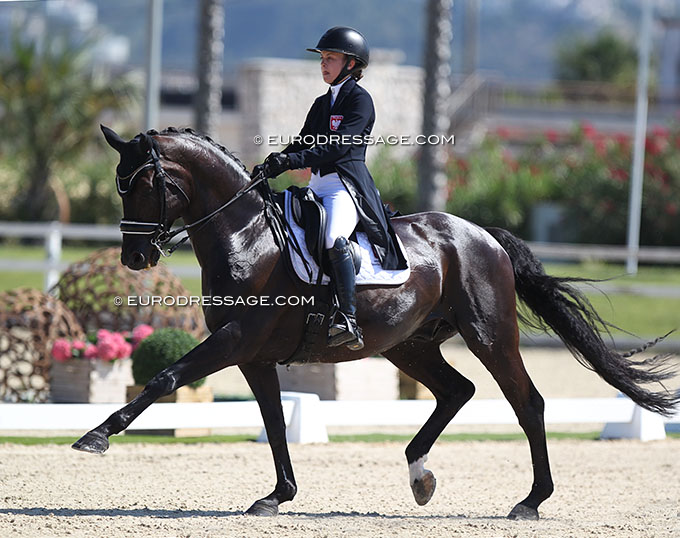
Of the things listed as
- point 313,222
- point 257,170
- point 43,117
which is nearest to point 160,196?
point 257,170

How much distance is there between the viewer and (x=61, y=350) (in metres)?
8.98

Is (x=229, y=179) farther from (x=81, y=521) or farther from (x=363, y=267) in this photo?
(x=81, y=521)

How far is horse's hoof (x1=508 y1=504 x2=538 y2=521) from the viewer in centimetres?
593

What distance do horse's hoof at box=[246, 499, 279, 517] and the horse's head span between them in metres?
1.37

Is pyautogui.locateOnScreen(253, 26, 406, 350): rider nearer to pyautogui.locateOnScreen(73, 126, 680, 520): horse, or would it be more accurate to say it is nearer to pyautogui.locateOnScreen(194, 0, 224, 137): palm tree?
pyautogui.locateOnScreen(73, 126, 680, 520): horse

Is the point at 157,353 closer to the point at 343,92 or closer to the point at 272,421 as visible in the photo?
the point at 272,421

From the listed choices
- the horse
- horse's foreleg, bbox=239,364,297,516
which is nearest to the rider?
the horse

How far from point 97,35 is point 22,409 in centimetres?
2279

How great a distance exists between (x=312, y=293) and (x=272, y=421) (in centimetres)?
72

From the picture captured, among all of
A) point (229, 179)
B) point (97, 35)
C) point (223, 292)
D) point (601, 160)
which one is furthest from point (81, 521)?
point (97, 35)

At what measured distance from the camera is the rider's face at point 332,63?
5793 millimetres

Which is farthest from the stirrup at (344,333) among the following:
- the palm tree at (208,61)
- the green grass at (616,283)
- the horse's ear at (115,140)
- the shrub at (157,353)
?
the palm tree at (208,61)

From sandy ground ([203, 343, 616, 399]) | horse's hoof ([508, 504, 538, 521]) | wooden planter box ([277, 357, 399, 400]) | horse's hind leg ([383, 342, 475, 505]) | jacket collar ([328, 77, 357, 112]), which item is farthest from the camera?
sandy ground ([203, 343, 616, 399])

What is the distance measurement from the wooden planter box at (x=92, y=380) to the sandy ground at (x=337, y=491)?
100 centimetres
